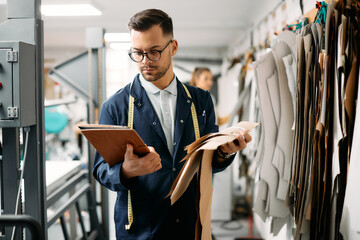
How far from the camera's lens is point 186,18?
5.07 meters

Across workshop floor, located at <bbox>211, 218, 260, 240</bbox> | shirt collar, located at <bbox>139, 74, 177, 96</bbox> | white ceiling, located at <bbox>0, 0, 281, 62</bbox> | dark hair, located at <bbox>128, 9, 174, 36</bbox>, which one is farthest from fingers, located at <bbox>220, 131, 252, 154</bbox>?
workshop floor, located at <bbox>211, 218, 260, 240</bbox>

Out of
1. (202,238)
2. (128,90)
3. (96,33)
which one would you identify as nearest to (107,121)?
(128,90)

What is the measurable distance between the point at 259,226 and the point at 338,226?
2638 mm

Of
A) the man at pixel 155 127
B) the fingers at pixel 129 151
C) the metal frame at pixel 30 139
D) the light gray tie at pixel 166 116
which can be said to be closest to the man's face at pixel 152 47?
the man at pixel 155 127

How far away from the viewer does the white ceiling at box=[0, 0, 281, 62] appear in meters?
4.14

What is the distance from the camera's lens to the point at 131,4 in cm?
423

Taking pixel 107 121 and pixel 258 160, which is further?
pixel 258 160

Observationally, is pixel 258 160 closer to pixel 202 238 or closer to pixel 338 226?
pixel 338 226

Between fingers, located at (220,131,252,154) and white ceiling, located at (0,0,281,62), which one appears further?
white ceiling, located at (0,0,281,62)

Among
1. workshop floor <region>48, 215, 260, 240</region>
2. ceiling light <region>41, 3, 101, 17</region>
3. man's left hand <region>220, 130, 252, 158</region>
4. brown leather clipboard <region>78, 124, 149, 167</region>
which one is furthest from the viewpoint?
workshop floor <region>48, 215, 260, 240</region>

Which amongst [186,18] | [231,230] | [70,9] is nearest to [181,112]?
[70,9]

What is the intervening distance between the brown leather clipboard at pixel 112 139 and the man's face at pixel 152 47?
315 mm

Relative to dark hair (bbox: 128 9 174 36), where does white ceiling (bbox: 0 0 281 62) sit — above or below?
above

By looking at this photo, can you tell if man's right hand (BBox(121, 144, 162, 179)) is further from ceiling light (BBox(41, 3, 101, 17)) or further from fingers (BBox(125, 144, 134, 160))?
ceiling light (BBox(41, 3, 101, 17))
